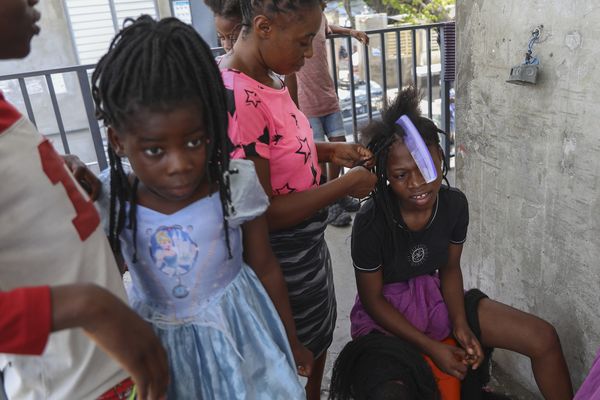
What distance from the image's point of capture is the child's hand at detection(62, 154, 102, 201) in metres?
1.32

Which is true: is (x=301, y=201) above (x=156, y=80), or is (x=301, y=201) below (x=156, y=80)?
below

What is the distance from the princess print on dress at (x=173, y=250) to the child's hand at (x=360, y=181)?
0.60 meters

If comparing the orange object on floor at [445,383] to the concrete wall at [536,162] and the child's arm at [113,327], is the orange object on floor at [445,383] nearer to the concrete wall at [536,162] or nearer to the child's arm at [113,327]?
the concrete wall at [536,162]

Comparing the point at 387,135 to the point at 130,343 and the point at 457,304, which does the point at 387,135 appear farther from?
the point at 130,343

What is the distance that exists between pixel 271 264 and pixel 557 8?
121 centimetres

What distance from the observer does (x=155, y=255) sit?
130cm

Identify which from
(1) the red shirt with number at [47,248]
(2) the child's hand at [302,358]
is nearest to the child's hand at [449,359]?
(2) the child's hand at [302,358]

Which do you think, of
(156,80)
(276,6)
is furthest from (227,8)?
(156,80)

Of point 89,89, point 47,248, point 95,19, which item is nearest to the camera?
point 47,248

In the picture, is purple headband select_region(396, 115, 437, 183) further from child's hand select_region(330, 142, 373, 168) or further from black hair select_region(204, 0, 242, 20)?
black hair select_region(204, 0, 242, 20)

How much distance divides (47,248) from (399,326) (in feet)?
4.28

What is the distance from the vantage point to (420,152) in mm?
1891

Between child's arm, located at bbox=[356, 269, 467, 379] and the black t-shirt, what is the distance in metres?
0.05

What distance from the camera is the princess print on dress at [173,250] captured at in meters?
1.29
